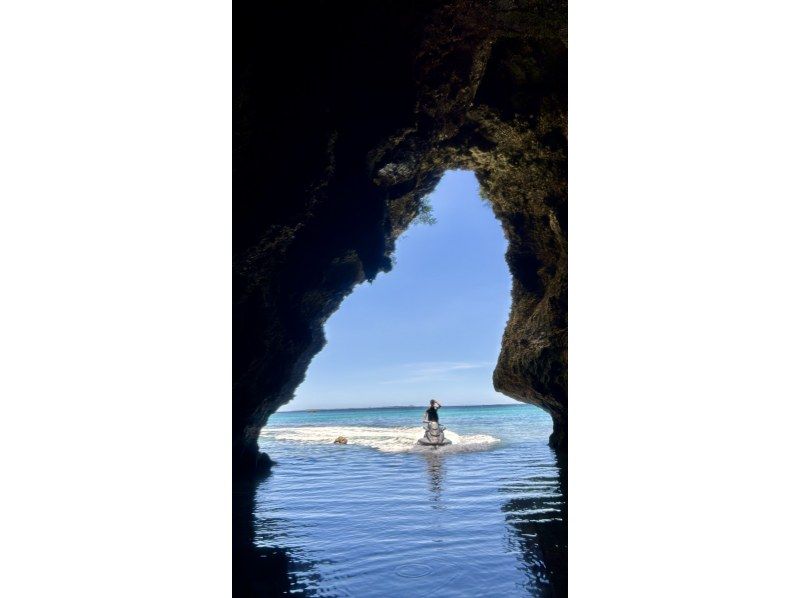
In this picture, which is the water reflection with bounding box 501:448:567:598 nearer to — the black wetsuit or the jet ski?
the black wetsuit

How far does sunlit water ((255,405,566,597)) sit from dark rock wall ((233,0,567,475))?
228 centimetres

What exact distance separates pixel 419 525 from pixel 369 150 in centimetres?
533

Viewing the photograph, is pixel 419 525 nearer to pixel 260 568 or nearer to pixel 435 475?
pixel 260 568

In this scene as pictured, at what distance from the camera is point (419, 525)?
650cm

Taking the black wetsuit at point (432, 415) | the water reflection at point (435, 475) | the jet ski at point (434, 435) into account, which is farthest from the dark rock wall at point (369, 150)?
the jet ski at point (434, 435)

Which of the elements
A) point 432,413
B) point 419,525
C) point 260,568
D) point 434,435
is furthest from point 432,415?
point 260,568

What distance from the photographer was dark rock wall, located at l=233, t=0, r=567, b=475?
256 inches

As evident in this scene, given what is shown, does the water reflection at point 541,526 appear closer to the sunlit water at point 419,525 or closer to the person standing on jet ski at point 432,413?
the sunlit water at point 419,525

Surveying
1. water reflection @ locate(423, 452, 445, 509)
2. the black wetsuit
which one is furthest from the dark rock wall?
the black wetsuit

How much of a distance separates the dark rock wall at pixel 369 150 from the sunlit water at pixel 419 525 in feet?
7.48
